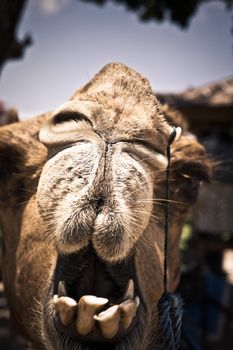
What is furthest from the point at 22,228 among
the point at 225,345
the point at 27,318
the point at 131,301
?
the point at 225,345

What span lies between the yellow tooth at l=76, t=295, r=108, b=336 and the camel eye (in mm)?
676

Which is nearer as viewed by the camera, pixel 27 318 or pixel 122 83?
pixel 122 83

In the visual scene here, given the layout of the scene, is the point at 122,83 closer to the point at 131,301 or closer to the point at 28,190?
the point at 28,190

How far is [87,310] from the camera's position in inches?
Result: 68.4

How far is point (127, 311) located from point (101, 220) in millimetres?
299

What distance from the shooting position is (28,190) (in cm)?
278

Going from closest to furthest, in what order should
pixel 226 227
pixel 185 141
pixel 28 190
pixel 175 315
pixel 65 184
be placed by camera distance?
pixel 65 184
pixel 175 315
pixel 28 190
pixel 185 141
pixel 226 227

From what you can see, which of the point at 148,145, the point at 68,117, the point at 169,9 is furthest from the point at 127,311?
the point at 169,9

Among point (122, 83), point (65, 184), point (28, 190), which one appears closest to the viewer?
point (65, 184)

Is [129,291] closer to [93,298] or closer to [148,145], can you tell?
[93,298]

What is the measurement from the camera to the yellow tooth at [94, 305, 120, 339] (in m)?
1.71

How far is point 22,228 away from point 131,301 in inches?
42.9

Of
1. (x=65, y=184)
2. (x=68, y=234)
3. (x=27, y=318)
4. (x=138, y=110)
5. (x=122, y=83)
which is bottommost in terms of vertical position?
(x=27, y=318)

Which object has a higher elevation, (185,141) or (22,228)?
(185,141)
